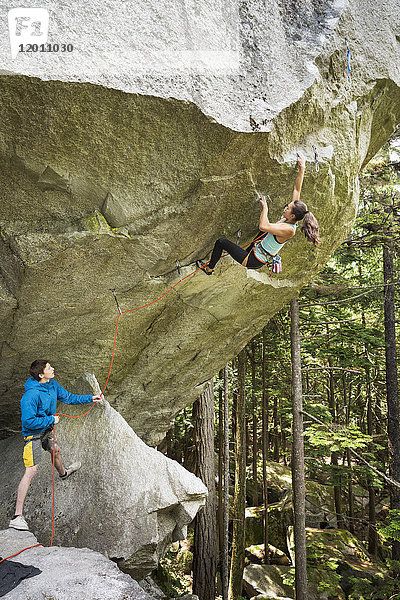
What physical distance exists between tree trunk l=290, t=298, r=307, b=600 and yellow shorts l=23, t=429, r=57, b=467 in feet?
17.5

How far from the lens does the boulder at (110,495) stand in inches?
208

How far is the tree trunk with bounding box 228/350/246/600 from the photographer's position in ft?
35.5

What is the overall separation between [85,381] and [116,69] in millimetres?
4208

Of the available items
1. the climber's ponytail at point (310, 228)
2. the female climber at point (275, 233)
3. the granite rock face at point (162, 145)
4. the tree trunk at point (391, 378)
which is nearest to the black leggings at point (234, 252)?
the female climber at point (275, 233)

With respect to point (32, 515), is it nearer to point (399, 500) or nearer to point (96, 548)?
point (96, 548)

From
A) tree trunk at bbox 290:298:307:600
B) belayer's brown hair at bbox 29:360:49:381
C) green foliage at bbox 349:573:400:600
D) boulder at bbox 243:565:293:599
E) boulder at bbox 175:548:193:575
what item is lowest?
boulder at bbox 175:548:193:575

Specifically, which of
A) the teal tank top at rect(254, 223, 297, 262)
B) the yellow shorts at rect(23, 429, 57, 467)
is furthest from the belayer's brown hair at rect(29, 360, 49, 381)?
the teal tank top at rect(254, 223, 297, 262)

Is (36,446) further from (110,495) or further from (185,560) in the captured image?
(185,560)

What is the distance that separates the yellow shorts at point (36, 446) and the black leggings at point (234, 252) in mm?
3054

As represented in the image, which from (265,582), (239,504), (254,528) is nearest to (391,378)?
(239,504)

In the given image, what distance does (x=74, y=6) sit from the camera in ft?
10.9

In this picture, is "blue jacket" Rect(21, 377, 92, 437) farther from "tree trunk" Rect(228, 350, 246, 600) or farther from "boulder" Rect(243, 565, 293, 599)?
"boulder" Rect(243, 565, 293, 599)

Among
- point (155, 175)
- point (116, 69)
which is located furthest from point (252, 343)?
point (116, 69)

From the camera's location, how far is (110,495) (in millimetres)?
5426
